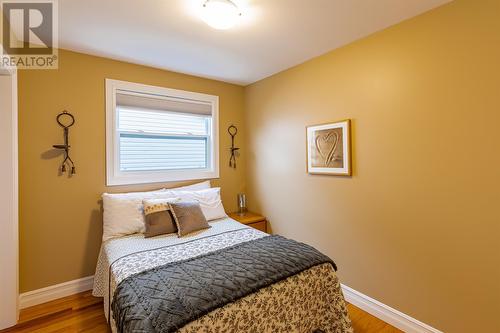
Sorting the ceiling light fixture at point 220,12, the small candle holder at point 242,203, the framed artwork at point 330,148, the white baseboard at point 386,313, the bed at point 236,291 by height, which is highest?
the ceiling light fixture at point 220,12

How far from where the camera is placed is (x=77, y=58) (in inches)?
98.3

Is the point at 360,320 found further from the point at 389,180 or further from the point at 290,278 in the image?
the point at 389,180

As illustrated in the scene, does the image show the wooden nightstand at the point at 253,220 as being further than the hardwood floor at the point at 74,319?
Yes

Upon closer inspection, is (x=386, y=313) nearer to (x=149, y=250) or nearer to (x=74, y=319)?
(x=149, y=250)

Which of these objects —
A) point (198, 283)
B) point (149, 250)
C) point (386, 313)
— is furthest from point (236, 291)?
point (386, 313)

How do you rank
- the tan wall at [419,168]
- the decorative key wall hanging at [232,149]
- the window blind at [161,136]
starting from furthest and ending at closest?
the decorative key wall hanging at [232,149]
the window blind at [161,136]
the tan wall at [419,168]

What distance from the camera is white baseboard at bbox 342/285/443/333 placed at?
6.33 ft

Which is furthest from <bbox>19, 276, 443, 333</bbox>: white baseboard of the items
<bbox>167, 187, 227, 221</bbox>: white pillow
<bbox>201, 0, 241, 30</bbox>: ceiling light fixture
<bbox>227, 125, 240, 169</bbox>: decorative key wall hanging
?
<bbox>201, 0, 241, 30</bbox>: ceiling light fixture

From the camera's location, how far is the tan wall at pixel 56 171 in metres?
2.30

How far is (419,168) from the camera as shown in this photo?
1.90 metres

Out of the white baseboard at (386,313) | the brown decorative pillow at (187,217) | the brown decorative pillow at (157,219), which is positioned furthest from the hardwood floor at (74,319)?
the brown decorative pillow at (187,217)

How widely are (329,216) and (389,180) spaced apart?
2.33 feet

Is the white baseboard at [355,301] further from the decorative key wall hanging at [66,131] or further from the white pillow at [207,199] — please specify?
the white pillow at [207,199]

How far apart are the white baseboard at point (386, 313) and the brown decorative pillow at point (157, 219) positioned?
5.97ft
